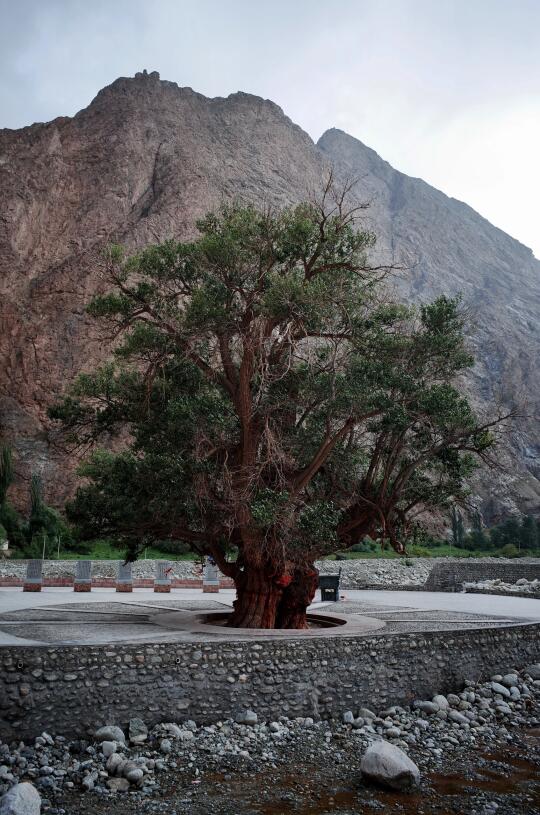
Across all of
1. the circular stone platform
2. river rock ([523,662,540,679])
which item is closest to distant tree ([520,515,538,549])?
the circular stone platform

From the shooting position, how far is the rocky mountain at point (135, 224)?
4844 centimetres

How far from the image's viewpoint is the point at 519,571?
2883 cm

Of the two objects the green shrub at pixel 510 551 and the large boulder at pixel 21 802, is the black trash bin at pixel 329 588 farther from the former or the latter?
the green shrub at pixel 510 551

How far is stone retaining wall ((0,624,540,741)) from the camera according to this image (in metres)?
7.88

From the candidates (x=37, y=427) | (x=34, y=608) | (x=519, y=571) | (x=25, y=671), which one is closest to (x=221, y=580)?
(x=34, y=608)

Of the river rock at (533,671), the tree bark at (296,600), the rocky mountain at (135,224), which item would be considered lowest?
the river rock at (533,671)

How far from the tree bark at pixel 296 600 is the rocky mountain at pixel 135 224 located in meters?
18.9

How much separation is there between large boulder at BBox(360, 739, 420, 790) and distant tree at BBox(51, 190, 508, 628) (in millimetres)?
4489

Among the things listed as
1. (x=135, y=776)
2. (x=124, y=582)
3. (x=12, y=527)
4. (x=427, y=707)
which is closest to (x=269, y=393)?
(x=427, y=707)

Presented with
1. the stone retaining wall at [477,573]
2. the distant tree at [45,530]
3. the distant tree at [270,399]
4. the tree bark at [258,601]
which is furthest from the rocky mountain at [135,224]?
the tree bark at [258,601]

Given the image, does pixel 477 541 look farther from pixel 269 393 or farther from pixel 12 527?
pixel 269 393

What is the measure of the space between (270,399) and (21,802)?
799cm

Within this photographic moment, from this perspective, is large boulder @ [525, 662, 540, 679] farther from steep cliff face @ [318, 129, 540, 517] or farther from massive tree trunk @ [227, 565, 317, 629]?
steep cliff face @ [318, 129, 540, 517]

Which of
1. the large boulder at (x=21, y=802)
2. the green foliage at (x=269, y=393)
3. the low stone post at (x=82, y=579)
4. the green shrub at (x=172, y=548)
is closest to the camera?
the large boulder at (x=21, y=802)
